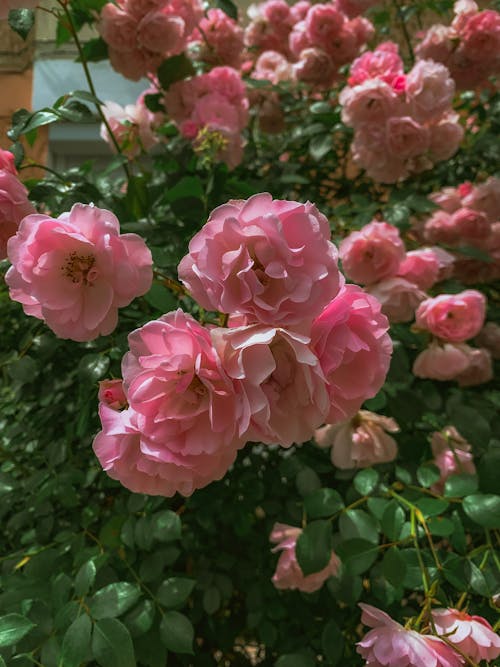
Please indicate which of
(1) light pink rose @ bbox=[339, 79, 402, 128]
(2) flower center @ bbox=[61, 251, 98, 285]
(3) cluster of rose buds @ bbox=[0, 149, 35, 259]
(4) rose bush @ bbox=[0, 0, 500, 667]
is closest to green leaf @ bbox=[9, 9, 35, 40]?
(4) rose bush @ bbox=[0, 0, 500, 667]

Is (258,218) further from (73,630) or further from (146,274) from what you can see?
(73,630)

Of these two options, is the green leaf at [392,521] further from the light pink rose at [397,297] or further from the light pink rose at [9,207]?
the light pink rose at [9,207]

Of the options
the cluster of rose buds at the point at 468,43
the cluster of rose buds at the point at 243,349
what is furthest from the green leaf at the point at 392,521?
the cluster of rose buds at the point at 468,43

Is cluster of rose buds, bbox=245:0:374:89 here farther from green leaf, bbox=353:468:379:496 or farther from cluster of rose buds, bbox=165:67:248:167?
green leaf, bbox=353:468:379:496

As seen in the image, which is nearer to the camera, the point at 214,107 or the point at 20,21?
the point at 20,21

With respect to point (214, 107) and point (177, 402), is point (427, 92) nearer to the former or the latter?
point (214, 107)

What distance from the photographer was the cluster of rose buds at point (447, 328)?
0.70m

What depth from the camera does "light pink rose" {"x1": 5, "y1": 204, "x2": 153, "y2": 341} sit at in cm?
40

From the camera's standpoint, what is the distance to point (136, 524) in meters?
0.62

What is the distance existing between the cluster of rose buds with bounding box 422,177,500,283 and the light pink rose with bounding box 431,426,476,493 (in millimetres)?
301

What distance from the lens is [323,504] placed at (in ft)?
1.94

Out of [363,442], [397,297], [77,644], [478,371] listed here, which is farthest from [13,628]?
[478,371]

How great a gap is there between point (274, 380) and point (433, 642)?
24 centimetres

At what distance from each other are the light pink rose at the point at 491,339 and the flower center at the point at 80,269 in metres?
0.66
